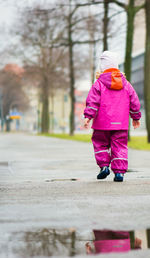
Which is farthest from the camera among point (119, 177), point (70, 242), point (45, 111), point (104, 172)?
point (45, 111)

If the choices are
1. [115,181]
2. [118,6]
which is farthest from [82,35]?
[115,181]

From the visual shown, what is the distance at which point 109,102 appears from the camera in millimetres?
6262

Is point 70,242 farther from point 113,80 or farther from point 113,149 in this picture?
point 113,80

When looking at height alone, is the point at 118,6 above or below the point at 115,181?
above

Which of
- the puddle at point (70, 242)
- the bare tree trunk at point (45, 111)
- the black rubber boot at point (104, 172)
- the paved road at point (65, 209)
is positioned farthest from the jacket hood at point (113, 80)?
the bare tree trunk at point (45, 111)

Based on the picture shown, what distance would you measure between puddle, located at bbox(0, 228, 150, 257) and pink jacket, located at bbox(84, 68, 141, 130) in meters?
2.85

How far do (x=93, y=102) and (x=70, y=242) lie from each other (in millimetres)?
3236

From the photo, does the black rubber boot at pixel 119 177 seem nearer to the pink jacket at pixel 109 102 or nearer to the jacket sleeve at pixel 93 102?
the pink jacket at pixel 109 102

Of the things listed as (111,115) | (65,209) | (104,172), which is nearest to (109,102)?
(111,115)

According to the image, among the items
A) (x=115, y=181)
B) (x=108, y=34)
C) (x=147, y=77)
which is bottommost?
(x=115, y=181)

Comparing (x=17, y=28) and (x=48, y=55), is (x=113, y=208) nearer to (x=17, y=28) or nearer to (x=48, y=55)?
(x=17, y=28)

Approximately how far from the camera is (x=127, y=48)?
20641 mm

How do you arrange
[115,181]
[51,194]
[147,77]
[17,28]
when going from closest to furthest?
[51,194], [115,181], [147,77], [17,28]

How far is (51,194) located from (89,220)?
4.92 ft
